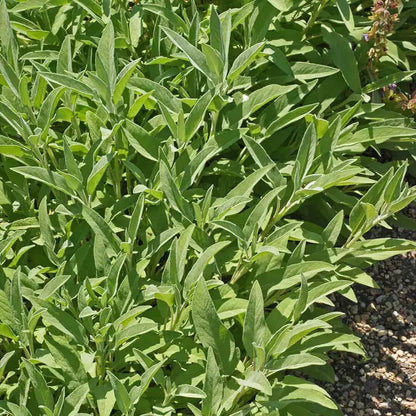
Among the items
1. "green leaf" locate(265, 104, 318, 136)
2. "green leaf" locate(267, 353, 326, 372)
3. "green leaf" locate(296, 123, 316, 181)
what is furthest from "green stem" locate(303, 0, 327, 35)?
"green leaf" locate(267, 353, 326, 372)

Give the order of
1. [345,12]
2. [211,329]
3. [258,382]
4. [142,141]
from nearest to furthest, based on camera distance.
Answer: [258,382]
[211,329]
[142,141]
[345,12]

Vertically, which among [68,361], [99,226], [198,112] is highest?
[198,112]

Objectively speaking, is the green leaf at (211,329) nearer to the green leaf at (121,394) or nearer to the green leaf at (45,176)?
the green leaf at (121,394)

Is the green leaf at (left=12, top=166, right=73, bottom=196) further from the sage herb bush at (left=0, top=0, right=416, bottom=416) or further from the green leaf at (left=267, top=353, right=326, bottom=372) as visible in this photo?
the green leaf at (left=267, top=353, right=326, bottom=372)

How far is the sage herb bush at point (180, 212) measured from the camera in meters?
2.04

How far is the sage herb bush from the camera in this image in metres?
2.04

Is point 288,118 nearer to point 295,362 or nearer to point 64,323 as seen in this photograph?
point 295,362

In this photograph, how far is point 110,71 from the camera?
2.31 m

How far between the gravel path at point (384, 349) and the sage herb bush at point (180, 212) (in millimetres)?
174

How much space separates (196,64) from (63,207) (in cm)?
64

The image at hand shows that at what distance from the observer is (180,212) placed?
221 cm

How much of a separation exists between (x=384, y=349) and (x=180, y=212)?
1.16 metres

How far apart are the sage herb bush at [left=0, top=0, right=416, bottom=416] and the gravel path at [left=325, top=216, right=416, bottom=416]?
6.8 inches

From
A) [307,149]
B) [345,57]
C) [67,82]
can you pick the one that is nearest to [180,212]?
[307,149]
